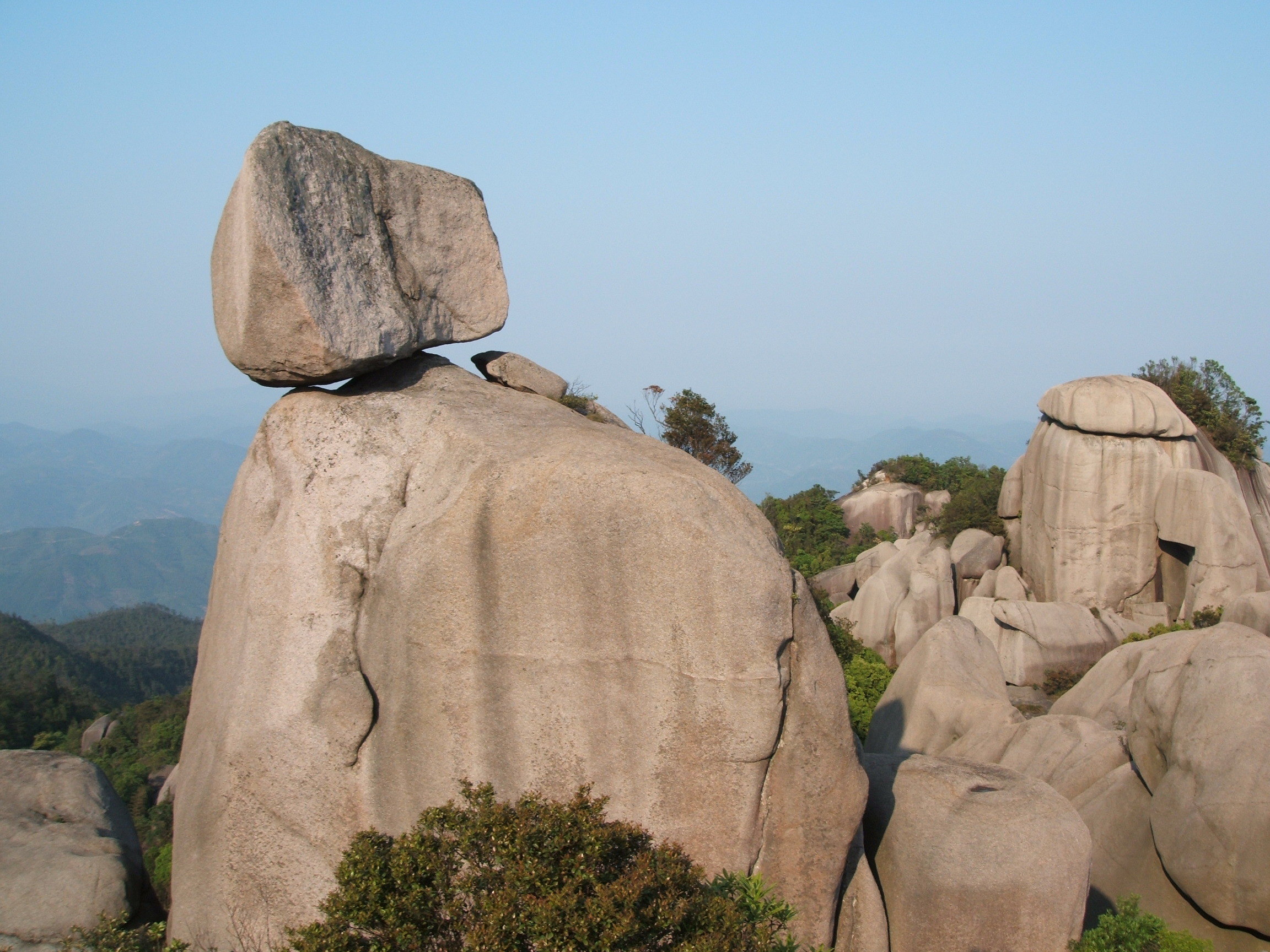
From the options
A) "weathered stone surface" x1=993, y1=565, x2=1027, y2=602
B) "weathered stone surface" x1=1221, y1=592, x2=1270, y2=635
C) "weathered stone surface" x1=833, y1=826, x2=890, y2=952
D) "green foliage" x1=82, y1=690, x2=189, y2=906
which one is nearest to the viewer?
"weathered stone surface" x1=833, y1=826, x2=890, y2=952

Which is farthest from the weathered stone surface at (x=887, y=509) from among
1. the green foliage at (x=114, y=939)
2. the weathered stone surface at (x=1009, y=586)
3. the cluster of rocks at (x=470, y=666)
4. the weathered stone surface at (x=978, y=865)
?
the green foliage at (x=114, y=939)

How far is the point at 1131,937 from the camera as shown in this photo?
8.23m

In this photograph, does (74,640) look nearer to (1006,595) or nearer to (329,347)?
(1006,595)

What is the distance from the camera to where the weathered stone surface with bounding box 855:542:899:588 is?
32.6 m

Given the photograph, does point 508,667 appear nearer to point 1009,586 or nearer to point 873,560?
point 1009,586

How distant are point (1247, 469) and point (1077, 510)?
573 centimetres

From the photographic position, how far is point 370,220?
28.0 ft

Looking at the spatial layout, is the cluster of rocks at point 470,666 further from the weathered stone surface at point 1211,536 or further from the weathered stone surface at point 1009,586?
the weathered stone surface at point 1009,586

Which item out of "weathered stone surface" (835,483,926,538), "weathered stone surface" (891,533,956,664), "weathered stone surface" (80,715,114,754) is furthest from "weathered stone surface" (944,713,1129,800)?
"weathered stone surface" (80,715,114,754)

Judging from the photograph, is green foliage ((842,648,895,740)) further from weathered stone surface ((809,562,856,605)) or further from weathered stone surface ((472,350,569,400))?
weathered stone surface ((472,350,569,400))

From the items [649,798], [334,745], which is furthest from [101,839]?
[649,798]

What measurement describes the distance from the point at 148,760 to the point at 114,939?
20306mm

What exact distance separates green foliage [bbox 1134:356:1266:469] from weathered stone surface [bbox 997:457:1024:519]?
4.69 metres

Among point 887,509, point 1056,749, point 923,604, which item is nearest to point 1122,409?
point 923,604
